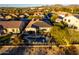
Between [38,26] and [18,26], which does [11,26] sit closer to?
[18,26]

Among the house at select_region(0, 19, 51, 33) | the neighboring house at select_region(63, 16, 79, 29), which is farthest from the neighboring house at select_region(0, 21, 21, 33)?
the neighboring house at select_region(63, 16, 79, 29)

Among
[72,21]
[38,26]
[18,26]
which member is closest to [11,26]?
[18,26]

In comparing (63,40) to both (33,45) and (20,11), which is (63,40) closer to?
(33,45)

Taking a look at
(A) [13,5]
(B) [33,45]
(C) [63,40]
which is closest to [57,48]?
(C) [63,40]

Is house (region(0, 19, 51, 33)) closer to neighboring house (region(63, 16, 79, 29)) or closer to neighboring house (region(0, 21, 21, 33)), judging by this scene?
neighboring house (region(0, 21, 21, 33))

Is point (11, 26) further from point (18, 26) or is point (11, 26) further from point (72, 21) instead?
point (72, 21)
